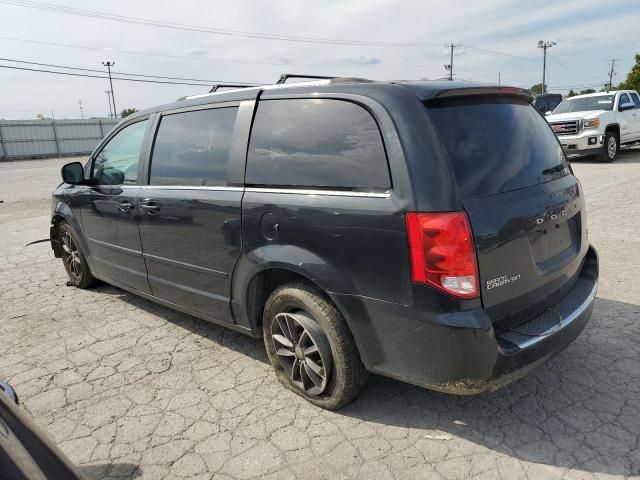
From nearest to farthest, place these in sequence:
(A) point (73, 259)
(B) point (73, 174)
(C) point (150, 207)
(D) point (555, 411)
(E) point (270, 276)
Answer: (D) point (555, 411) < (E) point (270, 276) < (C) point (150, 207) < (B) point (73, 174) < (A) point (73, 259)

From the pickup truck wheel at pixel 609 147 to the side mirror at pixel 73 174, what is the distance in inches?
549

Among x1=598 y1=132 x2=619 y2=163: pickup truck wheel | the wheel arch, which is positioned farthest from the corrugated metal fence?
the wheel arch

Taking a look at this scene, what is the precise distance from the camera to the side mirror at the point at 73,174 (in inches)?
180

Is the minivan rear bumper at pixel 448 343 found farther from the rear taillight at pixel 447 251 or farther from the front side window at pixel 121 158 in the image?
the front side window at pixel 121 158

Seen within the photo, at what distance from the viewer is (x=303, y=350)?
9.53 feet

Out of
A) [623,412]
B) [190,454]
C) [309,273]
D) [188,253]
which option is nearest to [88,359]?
[188,253]

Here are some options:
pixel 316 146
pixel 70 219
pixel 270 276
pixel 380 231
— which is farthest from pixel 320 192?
pixel 70 219

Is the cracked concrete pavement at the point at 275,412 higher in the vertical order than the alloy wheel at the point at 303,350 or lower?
lower

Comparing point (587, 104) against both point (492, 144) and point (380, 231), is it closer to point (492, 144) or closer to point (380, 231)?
point (492, 144)

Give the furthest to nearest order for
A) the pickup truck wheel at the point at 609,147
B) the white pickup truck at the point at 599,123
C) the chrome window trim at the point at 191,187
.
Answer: the pickup truck wheel at the point at 609,147 → the white pickup truck at the point at 599,123 → the chrome window trim at the point at 191,187

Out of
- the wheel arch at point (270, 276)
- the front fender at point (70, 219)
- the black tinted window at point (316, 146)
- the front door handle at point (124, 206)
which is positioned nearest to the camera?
the black tinted window at point (316, 146)

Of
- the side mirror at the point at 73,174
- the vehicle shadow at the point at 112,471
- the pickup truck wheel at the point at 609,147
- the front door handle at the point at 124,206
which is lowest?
the vehicle shadow at the point at 112,471

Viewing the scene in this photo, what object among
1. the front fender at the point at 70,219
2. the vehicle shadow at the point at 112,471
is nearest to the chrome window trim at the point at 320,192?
the vehicle shadow at the point at 112,471

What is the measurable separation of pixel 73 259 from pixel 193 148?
2517 mm
